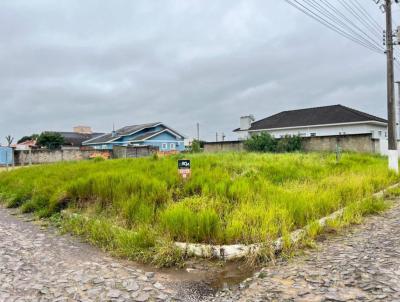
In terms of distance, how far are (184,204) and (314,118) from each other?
25974 millimetres

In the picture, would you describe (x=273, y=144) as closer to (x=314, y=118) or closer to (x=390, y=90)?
(x=314, y=118)

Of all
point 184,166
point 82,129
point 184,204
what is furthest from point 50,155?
point 82,129

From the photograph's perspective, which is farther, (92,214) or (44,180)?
(44,180)

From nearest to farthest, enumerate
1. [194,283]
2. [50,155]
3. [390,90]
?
[194,283] < [390,90] < [50,155]

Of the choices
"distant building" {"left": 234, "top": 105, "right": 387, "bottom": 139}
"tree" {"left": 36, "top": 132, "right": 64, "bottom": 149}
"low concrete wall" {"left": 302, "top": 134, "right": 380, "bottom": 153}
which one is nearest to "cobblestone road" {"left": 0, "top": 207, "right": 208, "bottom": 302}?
"low concrete wall" {"left": 302, "top": 134, "right": 380, "bottom": 153}

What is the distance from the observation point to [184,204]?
5.56 meters

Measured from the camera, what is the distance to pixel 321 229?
17.1ft

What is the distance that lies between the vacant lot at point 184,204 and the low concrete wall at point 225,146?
1492 centimetres

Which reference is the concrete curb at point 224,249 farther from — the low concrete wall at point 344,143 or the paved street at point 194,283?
the low concrete wall at point 344,143

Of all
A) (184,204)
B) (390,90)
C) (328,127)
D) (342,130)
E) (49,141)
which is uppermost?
(390,90)

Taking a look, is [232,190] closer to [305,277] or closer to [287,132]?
[305,277]

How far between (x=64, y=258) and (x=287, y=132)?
27.4 metres

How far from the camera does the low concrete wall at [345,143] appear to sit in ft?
63.2

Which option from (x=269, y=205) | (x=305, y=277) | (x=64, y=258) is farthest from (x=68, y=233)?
(x=305, y=277)
